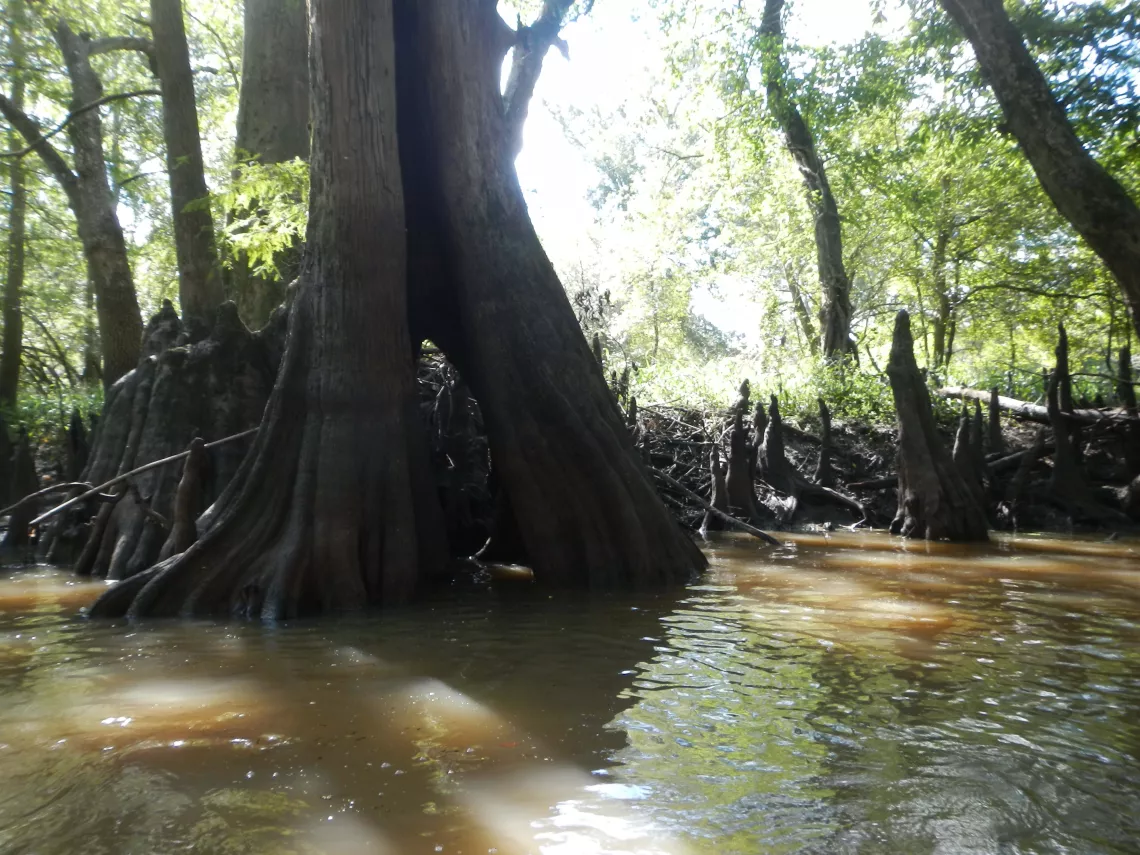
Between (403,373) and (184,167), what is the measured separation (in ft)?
19.2

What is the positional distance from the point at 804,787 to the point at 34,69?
16012mm

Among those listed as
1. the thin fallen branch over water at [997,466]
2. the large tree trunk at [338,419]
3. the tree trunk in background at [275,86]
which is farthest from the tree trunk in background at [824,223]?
the large tree trunk at [338,419]

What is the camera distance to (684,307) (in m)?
30.3

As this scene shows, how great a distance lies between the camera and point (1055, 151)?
9359mm

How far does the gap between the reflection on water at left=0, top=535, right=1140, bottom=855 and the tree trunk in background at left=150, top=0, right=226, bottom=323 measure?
6.07 m

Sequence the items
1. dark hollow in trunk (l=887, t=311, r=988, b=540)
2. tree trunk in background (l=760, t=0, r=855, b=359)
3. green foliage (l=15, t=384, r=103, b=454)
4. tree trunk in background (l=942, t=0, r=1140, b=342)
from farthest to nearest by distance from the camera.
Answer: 1. tree trunk in background (l=760, t=0, r=855, b=359)
2. green foliage (l=15, t=384, r=103, b=454)
3. dark hollow in trunk (l=887, t=311, r=988, b=540)
4. tree trunk in background (l=942, t=0, r=1140, b=342)

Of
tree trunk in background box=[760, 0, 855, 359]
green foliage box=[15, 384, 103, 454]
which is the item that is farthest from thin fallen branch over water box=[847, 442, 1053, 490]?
green foliage box=[15, 384, 103, 454]

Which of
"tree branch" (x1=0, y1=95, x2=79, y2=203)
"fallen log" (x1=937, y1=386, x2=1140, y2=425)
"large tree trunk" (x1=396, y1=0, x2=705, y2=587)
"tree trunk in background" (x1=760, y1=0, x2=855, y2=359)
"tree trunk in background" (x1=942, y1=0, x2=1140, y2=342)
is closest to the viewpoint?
"large tree trunk" (x1=396, y1=0, x2=705, y2=587)

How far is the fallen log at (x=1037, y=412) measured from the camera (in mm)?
11448

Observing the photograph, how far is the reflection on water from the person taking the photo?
235cm

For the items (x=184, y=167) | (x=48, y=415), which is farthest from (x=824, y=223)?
(x=48, y=415)

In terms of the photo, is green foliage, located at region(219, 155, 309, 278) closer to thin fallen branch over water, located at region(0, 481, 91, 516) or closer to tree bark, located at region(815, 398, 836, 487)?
thin fallen branch over water, located at region(0, 481, 91, 516)

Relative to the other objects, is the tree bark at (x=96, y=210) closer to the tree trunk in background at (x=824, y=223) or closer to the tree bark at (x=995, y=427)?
the tree trunk in background at (x=824, y=223)

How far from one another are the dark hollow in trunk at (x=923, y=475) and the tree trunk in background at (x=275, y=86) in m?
7.42
